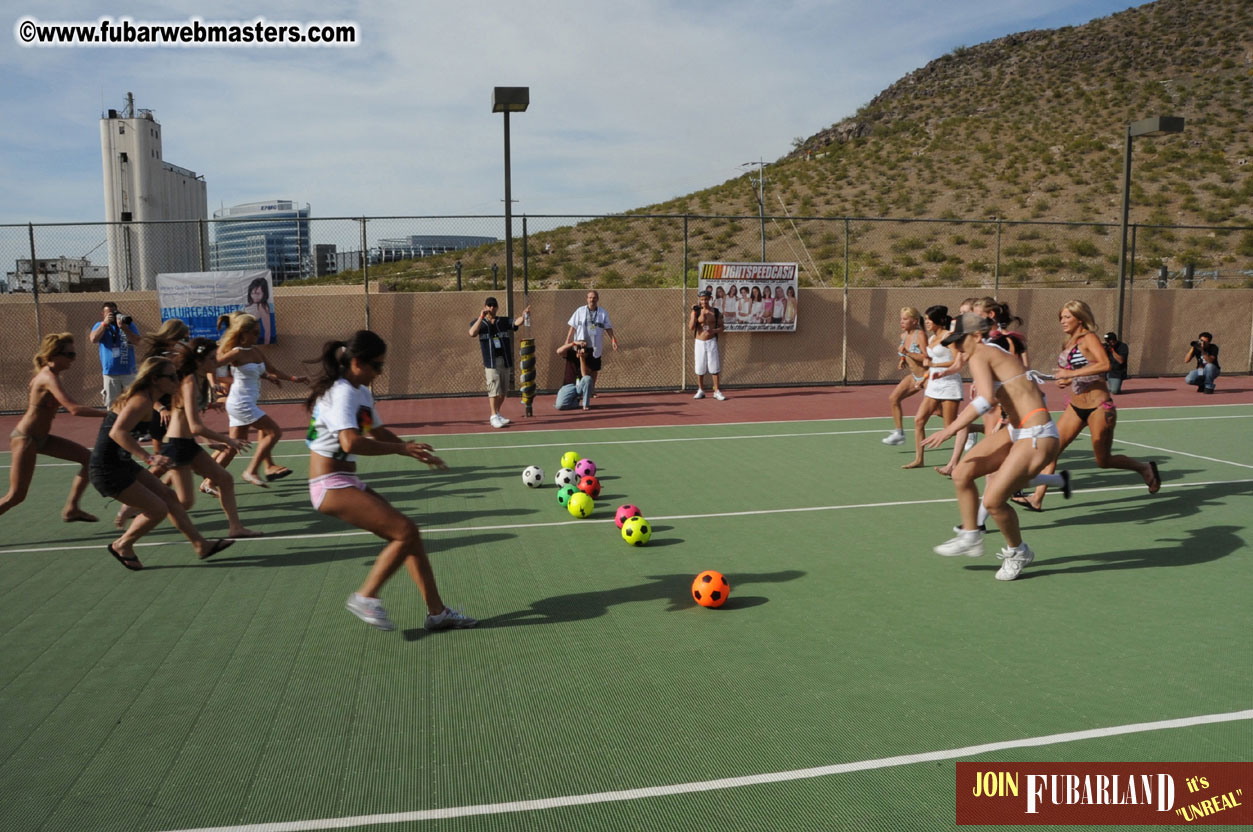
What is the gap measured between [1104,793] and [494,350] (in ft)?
40.0

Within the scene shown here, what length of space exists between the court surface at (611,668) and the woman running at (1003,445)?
0.31 meters

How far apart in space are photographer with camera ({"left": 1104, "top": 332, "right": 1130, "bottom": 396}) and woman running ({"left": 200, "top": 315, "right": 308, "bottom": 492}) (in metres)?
14.6

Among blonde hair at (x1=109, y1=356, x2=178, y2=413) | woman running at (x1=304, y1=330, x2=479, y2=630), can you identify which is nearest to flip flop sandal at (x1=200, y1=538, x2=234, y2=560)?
blonde hair at (x1=109, y1=356, x2=178, y2=413)

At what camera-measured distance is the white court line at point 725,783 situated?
3.96 m

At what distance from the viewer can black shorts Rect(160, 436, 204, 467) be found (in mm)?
7887

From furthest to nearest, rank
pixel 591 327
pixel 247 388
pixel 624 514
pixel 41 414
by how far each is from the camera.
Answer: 1. pixel 591 327
2. pixel 247 388
3. pixel 624 514
4. pixel 41 414

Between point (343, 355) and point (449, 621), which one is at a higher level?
point (343, 355)

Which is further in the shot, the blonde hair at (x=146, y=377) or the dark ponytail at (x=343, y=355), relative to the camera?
the blonde hair at (x=146, y=377)

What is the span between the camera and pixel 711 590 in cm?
661

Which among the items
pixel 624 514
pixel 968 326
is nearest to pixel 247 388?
pixel 624 514

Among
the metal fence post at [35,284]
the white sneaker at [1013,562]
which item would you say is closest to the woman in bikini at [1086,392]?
the white sneaker at [1013,562]

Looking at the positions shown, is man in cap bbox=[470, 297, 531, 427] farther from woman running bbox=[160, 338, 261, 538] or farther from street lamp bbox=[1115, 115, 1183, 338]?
street lamp bbox=[1115, 115, 1183, 338]

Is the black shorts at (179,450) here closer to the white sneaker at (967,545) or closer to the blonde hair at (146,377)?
the blonde hair at (146,377)

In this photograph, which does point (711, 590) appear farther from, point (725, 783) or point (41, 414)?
point (41, 414)
